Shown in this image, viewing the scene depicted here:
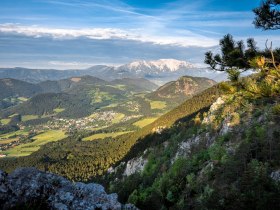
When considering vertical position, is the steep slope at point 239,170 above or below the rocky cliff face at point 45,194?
below

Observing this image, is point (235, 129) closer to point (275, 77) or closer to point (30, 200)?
point (275, 77)

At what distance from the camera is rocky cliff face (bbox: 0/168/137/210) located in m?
12.6

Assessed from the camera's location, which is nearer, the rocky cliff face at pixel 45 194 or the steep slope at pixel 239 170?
the rocky cliff face at pixel 45 194

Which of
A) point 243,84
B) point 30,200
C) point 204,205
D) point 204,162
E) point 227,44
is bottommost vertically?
point 204,162

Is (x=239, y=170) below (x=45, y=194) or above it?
below

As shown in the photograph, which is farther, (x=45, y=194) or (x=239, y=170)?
(x=239, y=170)

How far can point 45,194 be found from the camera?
13.5 m

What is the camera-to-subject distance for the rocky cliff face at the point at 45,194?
12625mm

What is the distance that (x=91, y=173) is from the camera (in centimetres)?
17662

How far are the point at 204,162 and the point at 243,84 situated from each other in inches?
964

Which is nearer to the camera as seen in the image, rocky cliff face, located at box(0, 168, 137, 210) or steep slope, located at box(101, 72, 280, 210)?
rocky cliff face, located at box(0, 168, 137, 210)

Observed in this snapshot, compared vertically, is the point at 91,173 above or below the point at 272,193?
below

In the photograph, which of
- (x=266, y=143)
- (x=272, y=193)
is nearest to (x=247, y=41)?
(x=272, y=193)

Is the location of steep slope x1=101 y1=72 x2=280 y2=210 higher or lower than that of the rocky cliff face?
lower
